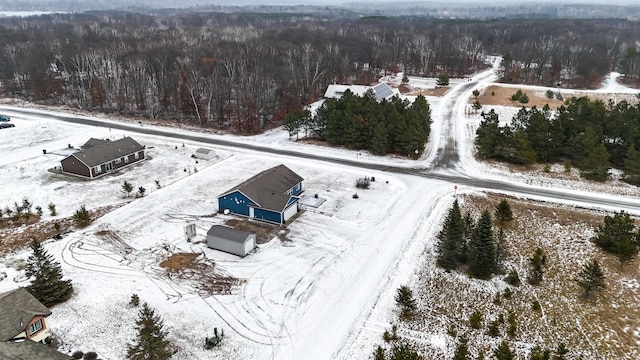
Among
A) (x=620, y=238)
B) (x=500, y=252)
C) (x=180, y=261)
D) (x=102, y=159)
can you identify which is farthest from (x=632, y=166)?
(x=102, y=159)

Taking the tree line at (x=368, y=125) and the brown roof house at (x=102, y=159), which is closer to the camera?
the brown roof house at (x=102, y=159)

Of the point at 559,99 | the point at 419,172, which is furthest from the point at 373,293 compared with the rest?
the point at 559,99

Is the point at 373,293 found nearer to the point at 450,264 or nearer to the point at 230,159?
the point at 450,264

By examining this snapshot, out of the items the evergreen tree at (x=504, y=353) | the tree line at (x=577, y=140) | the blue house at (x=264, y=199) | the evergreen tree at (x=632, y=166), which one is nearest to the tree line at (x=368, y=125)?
the tree line at (x=577, y=140)

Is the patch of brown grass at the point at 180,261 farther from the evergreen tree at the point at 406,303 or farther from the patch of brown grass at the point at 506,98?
the patch of brown grass at the point at 506,98

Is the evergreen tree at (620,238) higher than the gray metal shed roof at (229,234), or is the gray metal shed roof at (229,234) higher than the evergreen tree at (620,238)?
the evergreen tree at (620,238)

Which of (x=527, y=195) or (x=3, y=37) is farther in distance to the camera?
(x=3, y=37)
